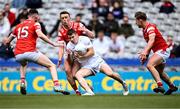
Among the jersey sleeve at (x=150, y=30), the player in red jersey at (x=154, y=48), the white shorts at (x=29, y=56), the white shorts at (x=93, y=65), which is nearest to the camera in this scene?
the player in red jersey at (x=154, y=48)

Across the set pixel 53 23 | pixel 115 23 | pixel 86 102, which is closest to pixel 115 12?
pixel 115 23

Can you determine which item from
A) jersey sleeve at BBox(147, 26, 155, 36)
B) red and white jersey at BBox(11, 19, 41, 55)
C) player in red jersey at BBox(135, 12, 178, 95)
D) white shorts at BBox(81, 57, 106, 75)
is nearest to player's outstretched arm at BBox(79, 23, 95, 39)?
white shorts at BBox(81, 57, 106, 75)

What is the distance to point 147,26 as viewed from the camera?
15.3 meters

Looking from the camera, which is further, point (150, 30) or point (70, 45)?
point (70, 45)

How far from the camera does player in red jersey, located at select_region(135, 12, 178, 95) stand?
49.4 feet

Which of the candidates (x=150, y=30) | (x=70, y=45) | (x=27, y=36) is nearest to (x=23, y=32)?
(x=27, y=36)

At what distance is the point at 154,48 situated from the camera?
51.6 feet

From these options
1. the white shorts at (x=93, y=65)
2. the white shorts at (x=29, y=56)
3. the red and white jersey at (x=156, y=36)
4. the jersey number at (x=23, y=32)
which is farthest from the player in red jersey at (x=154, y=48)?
the jersey number at (x=23, y=32)

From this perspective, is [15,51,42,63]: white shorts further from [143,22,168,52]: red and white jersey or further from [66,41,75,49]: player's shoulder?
[143,22,168,52]: red and white jersey

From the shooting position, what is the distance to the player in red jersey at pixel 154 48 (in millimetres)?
15062

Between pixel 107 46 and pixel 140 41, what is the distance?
1.66 meters

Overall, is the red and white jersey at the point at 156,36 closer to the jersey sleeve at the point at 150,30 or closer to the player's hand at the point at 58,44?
the jersey sleeve at the point at 150,30

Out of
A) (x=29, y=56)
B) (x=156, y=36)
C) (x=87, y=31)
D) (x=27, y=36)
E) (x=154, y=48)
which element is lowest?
(x=154, y=48)

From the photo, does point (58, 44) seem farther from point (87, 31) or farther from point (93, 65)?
point (93, 65)
